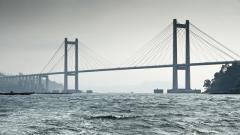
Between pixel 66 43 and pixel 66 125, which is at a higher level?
pixel 66 43

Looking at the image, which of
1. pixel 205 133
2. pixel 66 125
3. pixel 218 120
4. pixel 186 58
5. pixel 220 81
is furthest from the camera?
pixel 220 81

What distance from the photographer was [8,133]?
1104 inches

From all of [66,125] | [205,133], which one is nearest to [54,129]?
[66,125]

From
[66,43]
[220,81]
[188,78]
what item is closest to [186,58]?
[188,78]

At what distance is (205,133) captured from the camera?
26.9 m

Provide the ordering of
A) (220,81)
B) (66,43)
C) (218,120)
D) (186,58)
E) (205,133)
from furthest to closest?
(66,43) → (220,81) → (186,58) → (218,120) → (205,133)

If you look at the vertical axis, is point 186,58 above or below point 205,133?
above

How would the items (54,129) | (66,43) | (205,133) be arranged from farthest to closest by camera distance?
1. (66,43)
2. (54,129)
3. (205,133)

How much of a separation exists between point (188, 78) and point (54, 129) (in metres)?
120

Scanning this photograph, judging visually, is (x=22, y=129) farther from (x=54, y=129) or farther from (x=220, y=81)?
(x=220, y=81)

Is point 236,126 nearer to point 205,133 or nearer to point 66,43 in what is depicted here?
point 205,133

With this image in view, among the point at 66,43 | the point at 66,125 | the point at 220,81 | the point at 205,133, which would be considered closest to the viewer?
the point at 205,133

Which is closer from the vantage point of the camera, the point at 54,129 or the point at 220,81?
the point at 54,129

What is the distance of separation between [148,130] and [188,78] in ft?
392
